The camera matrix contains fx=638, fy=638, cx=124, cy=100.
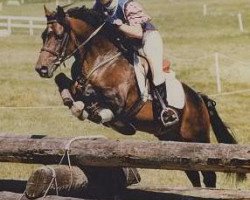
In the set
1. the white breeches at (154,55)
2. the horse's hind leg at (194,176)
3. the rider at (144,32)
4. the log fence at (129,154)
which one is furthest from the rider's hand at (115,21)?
the horse's hind leg at (194,176)

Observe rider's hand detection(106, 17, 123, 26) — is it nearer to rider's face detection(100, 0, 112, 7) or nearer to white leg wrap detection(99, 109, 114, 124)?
rider's face detection(100, 0, 112, 7)

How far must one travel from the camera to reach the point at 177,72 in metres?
27.5

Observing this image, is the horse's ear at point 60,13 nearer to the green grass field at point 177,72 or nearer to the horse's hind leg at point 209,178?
the horse's hind leg at point 209,178

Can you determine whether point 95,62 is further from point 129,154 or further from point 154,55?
point 129,154

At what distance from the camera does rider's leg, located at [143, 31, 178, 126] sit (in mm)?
9453

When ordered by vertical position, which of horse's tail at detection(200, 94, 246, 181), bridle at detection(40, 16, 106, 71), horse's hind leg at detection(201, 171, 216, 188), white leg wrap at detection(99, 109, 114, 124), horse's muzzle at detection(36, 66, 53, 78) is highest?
bridle at detection(40, 16, 106, 71)

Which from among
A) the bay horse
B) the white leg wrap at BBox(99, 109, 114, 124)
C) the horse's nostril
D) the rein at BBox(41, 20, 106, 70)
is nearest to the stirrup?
the bay horse

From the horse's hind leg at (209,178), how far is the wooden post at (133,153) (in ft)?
11.2

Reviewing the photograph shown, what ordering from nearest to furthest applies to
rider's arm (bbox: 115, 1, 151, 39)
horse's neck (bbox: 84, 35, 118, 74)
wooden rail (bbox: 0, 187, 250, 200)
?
wooden rail (bbox: 0, 187, 250, 200), rider's arm (bbox: 115, 1, 151, 39), horse's neck (bbox: 84, 35, 118, 74)

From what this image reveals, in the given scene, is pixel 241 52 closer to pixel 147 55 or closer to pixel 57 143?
pixel 147 55

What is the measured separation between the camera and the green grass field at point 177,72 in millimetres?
16359

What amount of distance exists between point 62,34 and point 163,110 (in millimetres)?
1853

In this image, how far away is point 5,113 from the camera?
19.1 metres

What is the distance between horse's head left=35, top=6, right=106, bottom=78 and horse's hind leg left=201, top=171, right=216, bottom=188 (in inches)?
111
